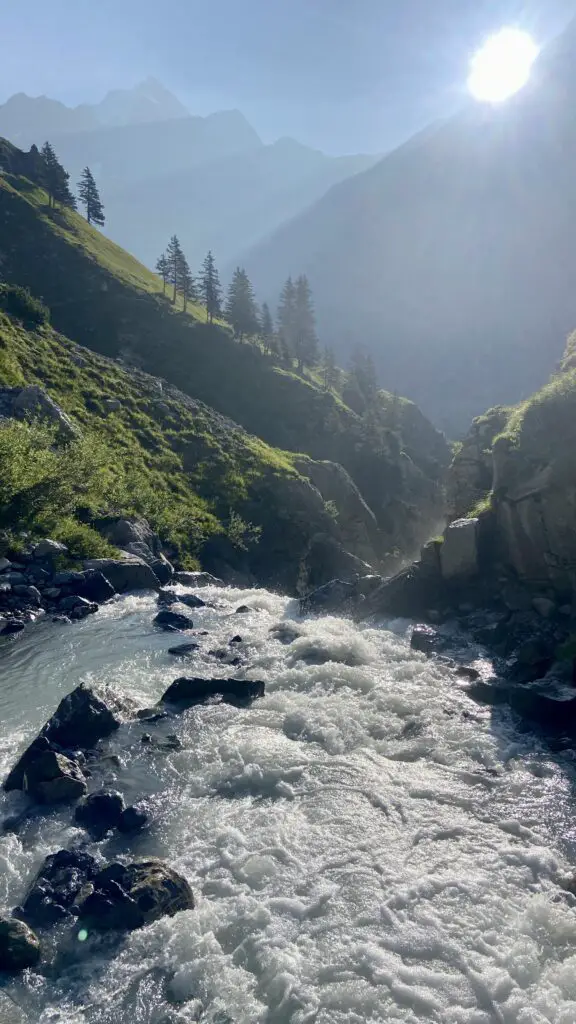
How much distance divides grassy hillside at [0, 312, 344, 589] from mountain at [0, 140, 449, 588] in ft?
40.0

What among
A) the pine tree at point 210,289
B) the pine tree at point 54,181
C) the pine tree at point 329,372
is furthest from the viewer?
the pine tree at point 329,372

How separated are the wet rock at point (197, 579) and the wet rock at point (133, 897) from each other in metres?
31.4

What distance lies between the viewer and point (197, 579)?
4709cm

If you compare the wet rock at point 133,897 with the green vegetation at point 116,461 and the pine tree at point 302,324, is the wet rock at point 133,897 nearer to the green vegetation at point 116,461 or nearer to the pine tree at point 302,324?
the green vegetation at point 116,461

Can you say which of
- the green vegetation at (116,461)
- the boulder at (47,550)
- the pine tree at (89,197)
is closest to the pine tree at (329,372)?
the pine tree at (89,197)

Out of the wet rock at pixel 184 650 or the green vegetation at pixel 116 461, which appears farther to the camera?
the green vegetation at pixel 116 461

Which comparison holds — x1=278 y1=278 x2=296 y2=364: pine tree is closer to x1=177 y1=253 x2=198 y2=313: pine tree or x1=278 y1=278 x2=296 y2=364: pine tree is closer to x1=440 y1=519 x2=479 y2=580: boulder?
→ x1=177 y1=253 x2=198 y2=313: pine tree

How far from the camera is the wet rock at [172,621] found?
3391cm

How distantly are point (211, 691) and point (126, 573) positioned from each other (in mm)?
17946

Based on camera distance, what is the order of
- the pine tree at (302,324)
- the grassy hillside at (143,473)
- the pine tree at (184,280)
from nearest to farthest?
the grassy hillside at (143,473) < the pine tree at (184,280) < the pine tree at (302,324)

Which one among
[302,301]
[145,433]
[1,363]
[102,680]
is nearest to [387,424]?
[302,301]

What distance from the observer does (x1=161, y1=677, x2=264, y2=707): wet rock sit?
79.7ft

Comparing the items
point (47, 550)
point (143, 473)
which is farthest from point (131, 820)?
point (143, 473)

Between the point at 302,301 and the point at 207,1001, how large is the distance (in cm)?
14233
